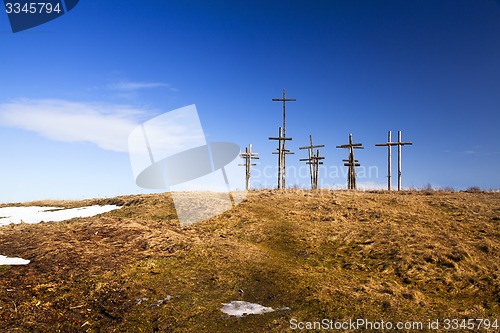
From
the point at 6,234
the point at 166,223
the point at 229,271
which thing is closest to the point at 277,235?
the point at 229,271

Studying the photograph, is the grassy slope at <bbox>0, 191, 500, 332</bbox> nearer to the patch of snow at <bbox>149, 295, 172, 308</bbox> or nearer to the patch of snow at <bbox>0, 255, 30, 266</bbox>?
the patch of snow at <bbox>149, 295, 172, 308</bbox>

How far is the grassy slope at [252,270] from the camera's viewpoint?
317 inches

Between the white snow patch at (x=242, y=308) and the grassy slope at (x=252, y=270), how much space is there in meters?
0.22

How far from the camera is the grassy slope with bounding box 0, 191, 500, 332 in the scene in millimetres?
8062

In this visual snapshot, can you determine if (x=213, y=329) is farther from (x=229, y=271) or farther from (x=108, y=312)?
(x=229, y=271)

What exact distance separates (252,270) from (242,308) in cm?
249

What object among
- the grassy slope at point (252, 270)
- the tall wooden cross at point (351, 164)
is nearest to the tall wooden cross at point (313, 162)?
the tall wooden cross at point (351, 164)

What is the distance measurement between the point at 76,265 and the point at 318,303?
750cm

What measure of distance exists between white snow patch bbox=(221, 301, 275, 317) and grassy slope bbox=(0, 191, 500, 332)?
0.73ft

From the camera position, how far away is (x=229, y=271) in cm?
1079

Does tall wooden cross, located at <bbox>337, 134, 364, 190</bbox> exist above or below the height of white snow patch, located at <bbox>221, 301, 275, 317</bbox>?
above

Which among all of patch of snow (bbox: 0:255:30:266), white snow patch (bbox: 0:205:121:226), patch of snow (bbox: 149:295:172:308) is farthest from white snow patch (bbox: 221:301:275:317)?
white snow patch (bbox: 0:205:121:226)

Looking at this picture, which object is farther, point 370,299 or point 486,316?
point 370,299

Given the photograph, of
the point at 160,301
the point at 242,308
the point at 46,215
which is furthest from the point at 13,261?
the point at 46,215
